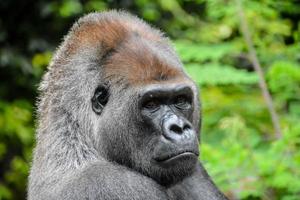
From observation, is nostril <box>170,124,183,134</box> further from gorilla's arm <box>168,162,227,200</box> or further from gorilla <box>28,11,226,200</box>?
gorilla's arm <box>168,162,227,200</box>

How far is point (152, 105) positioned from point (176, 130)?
28 centimetres

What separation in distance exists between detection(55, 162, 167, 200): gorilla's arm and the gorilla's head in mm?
148

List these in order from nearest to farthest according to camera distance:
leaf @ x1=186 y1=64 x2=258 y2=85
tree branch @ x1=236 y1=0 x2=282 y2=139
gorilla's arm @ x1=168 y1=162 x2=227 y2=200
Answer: gorilla's arm @ x1=168 y1=162 x2=227 y2=200 → leaf @ x1=186 y1=64 x2=258 y2=85 → tree branch @ x1=236 y1=0 x2=282 y2=139

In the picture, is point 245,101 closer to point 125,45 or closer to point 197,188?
point 197,188

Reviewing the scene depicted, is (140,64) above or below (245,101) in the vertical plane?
above

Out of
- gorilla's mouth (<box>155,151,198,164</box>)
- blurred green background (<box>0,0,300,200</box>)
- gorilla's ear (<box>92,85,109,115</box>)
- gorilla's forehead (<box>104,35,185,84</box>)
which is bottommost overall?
blurred green background (<box>0,0,300,200</box>)

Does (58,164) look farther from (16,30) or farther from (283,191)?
(16,30)

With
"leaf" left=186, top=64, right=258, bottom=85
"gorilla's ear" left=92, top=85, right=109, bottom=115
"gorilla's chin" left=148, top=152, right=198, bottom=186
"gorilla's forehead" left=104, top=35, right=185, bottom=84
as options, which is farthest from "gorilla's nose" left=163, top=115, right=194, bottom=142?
"leaf" left=186, top=64, right=258, bottom=85

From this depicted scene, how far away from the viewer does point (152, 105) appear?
17.8 ft

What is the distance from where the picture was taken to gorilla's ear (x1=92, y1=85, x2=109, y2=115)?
5.45 m

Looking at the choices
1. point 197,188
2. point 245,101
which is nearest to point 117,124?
point 197,188

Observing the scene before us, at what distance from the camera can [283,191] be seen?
7320mm

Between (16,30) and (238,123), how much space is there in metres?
5.77

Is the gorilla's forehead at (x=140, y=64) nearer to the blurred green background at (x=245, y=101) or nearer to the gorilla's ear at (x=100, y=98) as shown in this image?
the gorilla's ear at (x=100, y=98)
